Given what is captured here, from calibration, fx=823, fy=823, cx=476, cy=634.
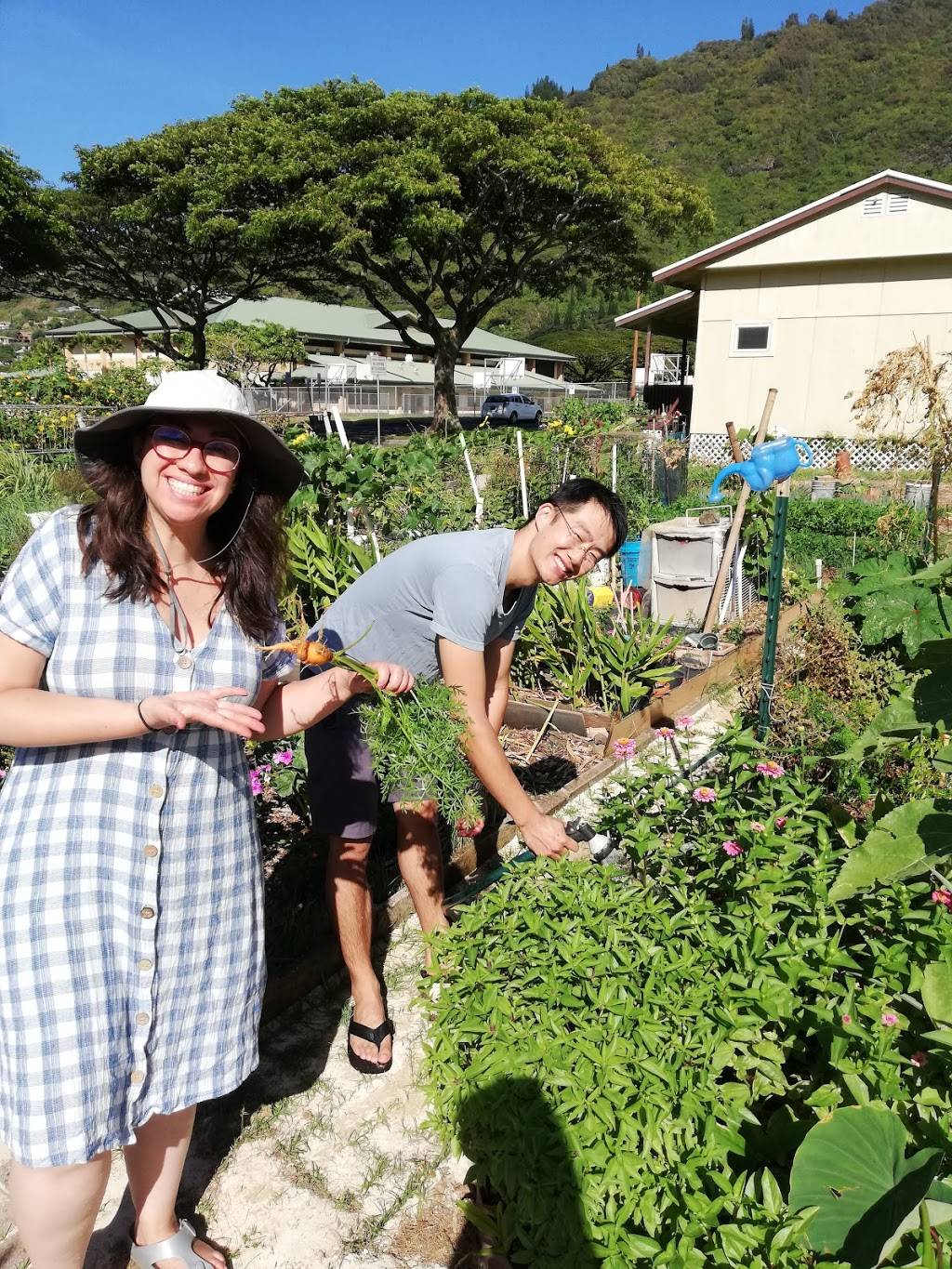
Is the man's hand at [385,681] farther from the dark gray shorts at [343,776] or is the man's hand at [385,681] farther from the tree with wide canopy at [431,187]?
the tree with wide canopy at [431,187]

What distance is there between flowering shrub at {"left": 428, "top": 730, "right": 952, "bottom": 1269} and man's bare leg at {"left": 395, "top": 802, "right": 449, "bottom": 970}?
62cm

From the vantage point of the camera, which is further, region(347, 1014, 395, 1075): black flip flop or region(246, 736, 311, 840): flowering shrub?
region(246, 736, 311, 840): flowering shrub

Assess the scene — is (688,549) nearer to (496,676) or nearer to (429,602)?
(496,676)

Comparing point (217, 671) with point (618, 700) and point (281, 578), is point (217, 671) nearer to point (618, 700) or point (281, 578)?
point (281, 578)

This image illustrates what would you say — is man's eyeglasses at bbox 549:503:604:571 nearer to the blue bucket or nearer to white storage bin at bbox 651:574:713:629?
white storage bin at bbox 651:574:713:629

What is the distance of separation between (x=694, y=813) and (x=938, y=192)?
59.2 feet

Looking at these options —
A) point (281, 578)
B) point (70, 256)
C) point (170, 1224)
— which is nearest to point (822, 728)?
point (281, 578)

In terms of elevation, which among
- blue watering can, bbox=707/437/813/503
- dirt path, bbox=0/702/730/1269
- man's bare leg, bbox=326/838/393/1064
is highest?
blue watering can, bbox=707/437/813/503

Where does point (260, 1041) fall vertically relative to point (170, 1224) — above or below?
below

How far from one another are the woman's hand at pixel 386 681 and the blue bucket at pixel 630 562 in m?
5.49

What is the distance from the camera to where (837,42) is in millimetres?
97375

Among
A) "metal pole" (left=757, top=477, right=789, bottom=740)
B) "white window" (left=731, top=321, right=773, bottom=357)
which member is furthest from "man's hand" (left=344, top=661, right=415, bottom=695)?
"white window" (left=731, top=321, right=773, bottom=357)

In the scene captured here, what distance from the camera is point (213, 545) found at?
1.64m

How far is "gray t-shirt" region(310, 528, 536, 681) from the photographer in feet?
6.69
